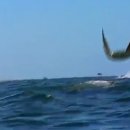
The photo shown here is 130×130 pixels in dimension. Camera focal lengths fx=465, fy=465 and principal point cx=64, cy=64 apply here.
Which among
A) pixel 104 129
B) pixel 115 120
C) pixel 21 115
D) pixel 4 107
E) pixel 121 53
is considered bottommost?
pixel 121 53

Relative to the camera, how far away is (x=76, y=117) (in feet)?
80.8

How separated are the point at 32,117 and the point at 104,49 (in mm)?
20714

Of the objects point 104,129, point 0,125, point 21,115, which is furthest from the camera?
point 21,115

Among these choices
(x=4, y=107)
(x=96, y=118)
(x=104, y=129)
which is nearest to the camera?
(x=104, y=129)

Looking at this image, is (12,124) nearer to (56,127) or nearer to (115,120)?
(56,127)

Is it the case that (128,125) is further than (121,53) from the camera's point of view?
Yes

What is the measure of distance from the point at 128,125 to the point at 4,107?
14.4m

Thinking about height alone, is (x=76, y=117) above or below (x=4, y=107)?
below

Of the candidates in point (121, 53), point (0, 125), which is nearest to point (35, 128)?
point (0, 125)

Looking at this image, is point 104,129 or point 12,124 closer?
point 104,129

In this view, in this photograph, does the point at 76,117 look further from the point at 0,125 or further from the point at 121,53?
the point at 121,53

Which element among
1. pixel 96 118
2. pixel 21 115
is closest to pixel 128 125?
pixel 96 118

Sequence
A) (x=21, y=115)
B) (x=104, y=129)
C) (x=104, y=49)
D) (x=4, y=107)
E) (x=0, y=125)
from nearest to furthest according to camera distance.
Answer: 1. (x=104, y=49)
2. (x=104, y=129)
3. (x=0, y=125)
4. (x=21, y=115)
5. (x=4, y=107)

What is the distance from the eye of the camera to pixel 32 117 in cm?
2470
